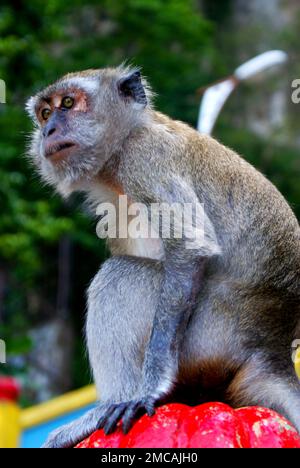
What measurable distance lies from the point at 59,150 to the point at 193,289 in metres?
1.37

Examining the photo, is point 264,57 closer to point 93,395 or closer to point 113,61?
point 93,395

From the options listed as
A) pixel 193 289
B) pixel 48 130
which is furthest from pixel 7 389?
pixel 193 289

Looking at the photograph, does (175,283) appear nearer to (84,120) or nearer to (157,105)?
(84,120)

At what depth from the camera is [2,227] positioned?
1531cm

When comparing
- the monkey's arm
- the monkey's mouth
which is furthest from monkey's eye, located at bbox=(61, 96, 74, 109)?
the monkey's arm

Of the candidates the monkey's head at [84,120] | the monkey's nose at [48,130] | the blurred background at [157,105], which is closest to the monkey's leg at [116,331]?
the monkey's head at [84,120]

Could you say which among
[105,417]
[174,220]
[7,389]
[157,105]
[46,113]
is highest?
[157,105]

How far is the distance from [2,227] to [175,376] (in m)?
11.7

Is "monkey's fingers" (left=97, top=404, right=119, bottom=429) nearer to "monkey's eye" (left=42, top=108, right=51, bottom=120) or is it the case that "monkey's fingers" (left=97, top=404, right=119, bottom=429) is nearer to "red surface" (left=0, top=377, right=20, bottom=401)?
"monkey's eye" (left=42, top=108, right=51, bottom=120)

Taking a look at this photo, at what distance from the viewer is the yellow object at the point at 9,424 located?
8219mm

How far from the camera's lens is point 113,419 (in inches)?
138

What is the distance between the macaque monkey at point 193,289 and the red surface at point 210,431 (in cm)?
32

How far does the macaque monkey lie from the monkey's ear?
0.40 metres

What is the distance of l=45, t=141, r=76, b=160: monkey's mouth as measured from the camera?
4.94 metres
